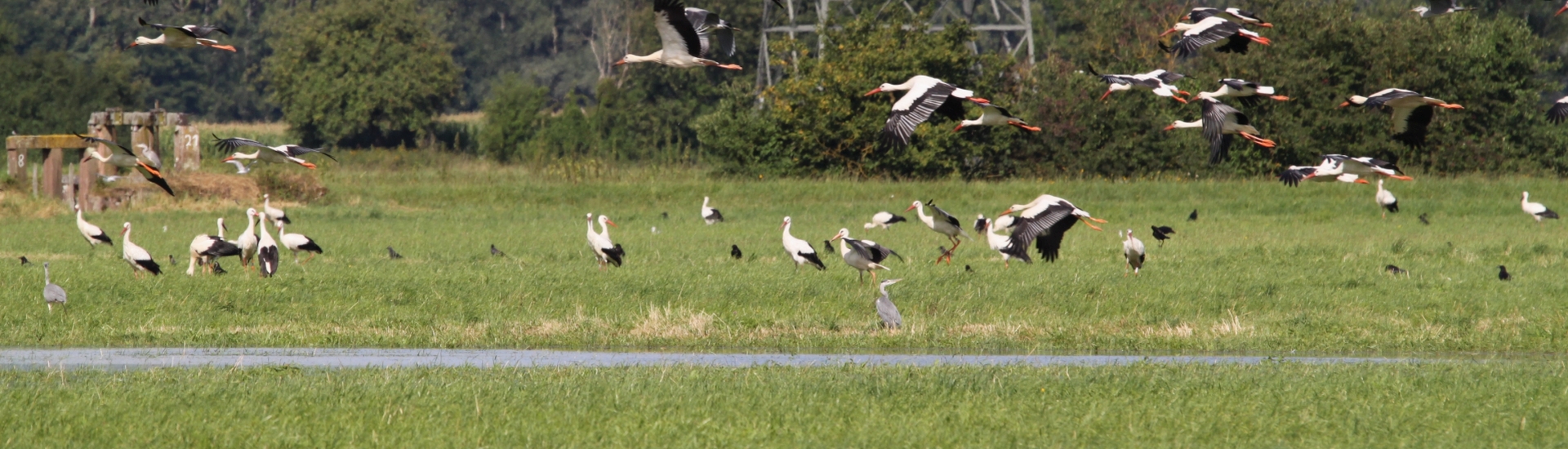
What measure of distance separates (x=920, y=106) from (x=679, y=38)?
2331mm

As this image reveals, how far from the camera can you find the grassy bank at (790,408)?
7730 mm

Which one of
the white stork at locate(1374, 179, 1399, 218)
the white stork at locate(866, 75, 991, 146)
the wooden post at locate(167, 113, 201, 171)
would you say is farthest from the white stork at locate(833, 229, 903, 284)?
the wooden post at locate(167, 113, 201, 171)

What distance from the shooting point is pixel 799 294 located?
1453 cm

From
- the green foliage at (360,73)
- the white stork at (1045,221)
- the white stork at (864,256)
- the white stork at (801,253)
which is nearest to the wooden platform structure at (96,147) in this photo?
the white stork at (801,253)

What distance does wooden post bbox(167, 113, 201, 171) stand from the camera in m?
29.6

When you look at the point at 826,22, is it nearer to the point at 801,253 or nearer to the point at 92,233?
the point at 92,233

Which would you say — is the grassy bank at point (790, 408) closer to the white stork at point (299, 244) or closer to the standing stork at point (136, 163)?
the standing stork at point (136, 163)

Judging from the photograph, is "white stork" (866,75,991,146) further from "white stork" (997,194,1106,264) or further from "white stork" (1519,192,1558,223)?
"white stork" (1519,192,1558,223)

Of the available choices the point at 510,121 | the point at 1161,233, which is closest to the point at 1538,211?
the point at 1161,233

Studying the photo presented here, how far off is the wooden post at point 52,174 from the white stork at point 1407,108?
71.8 feet

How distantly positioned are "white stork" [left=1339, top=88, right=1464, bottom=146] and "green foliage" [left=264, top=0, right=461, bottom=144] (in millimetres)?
40773

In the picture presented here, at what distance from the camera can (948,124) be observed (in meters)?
35.3

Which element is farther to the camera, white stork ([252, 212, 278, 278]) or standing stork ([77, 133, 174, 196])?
white stork ([252, 212, 278, 278])

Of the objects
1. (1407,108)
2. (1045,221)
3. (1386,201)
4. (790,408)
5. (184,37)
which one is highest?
(184,37)
